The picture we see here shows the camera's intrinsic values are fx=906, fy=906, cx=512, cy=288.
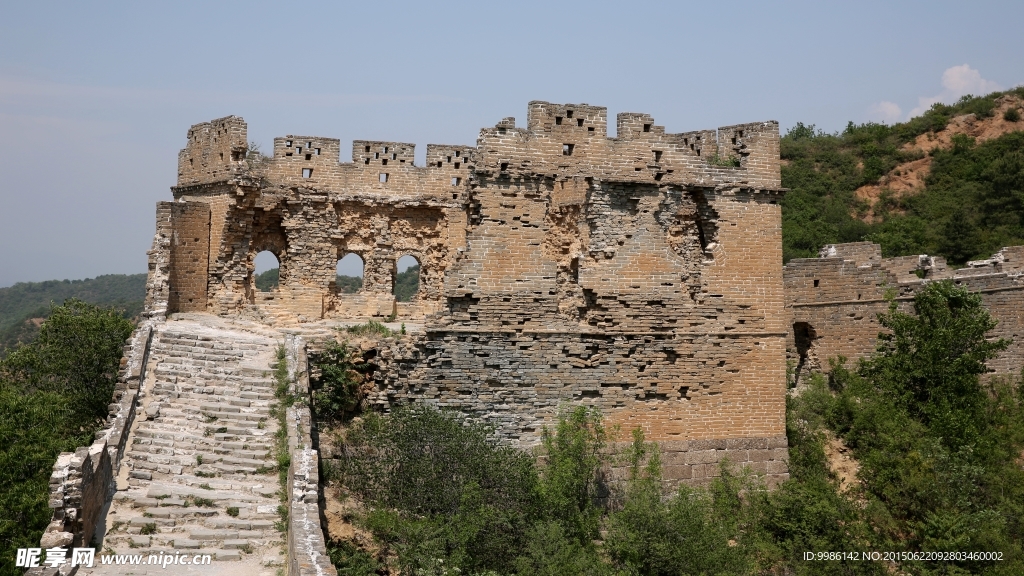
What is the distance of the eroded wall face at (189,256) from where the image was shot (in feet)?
51.3

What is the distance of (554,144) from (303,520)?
6.57 metres

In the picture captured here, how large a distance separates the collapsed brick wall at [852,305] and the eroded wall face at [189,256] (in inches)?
436

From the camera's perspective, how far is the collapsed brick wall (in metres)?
17.3

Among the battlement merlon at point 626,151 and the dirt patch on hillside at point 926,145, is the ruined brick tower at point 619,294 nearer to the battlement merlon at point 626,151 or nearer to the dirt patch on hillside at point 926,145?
the battlement merlon at point 626,151

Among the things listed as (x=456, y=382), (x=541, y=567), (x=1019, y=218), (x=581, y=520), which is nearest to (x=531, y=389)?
(x=456, y=382)

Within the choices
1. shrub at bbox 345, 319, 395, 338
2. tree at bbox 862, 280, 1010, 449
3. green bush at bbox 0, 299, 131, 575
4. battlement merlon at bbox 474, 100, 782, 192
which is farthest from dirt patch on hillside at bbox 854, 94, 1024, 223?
green bush at bbox 0, 299, 131, 575

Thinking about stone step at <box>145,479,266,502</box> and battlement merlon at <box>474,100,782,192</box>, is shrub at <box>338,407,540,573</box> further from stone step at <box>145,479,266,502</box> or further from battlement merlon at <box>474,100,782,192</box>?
battlement merlon at <box>474,100,782,192</box>

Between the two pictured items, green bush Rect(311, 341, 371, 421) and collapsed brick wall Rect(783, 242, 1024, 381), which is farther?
collapsed brick wall Rect(783, 242, 1024, 381)

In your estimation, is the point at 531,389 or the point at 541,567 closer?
the point at 541,567

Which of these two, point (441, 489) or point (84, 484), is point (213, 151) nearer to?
point (441, 489)

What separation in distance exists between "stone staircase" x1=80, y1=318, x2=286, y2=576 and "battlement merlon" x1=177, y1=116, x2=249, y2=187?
164 inches

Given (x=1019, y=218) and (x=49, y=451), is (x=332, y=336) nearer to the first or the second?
(x=49, y=451)

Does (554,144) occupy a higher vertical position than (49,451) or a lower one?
higher

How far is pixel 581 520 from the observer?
12.1 meters
